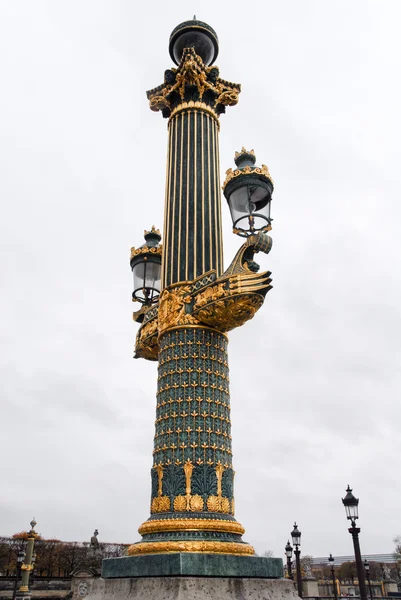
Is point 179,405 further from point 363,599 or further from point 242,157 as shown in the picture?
point 363,599

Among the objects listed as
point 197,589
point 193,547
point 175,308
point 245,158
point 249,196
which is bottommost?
point 197,589

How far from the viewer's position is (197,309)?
10016 mm

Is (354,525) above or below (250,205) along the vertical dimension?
below

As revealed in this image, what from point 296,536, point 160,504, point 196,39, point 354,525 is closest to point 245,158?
point 196,39

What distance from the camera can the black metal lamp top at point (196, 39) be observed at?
45.6 feet

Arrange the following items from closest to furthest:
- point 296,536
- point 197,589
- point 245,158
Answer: point 197,589, point 245,158, point 296,536

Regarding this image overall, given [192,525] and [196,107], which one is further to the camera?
[196,107]

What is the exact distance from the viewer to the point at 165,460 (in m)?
9.05

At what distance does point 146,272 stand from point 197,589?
850cm

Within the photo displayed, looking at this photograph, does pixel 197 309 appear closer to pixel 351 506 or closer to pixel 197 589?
pixel 197 589

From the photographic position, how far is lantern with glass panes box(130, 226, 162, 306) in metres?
13.9

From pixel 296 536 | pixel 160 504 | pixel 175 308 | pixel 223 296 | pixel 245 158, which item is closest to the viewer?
pixel 160 504

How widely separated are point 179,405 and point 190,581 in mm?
2979

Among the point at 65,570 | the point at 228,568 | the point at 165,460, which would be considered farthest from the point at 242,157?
the point at 65,570
